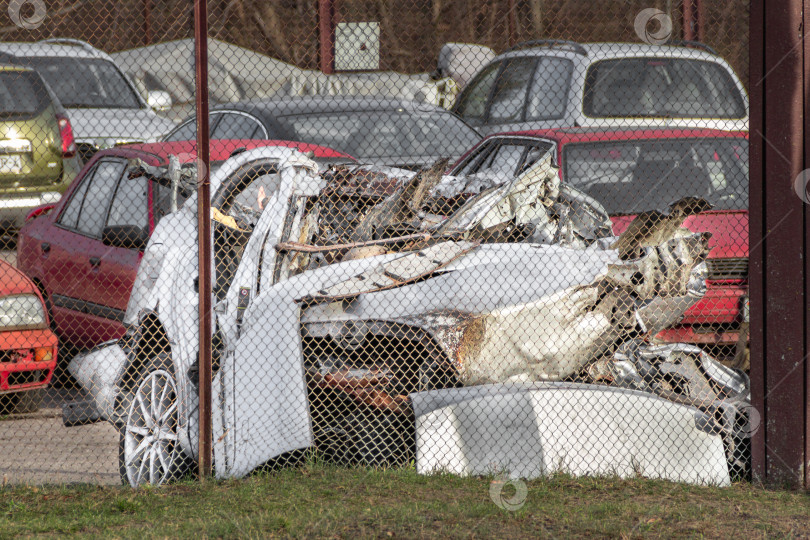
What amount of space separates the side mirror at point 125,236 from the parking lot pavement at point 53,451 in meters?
1.18

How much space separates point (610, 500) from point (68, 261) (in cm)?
418

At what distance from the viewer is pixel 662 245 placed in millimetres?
5113

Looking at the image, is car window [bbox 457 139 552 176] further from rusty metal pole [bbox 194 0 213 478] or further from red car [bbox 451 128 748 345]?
rusty metal pole [bbox 194 0 213 478]

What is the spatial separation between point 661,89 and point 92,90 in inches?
280

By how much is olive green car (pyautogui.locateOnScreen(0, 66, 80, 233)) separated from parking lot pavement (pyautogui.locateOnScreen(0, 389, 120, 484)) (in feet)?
11.1

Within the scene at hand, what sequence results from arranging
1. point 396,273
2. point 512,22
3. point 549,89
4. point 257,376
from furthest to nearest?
point 512,22
point 549,89
point 396,273
point 257,376

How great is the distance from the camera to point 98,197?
6801mm

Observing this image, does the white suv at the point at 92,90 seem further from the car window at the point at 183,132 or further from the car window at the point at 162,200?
the car window at the point at 162,200

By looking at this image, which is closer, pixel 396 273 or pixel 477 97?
pixel 396 273

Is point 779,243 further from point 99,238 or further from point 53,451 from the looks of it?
point 99,238

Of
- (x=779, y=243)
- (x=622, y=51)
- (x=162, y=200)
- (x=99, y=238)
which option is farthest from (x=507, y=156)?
(x=99, y=238)

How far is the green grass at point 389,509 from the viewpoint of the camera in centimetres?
389

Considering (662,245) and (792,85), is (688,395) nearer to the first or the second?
(662,245)

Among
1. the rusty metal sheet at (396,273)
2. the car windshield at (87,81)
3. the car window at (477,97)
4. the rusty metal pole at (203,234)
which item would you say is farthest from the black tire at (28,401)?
the car windshield at (87,81)
